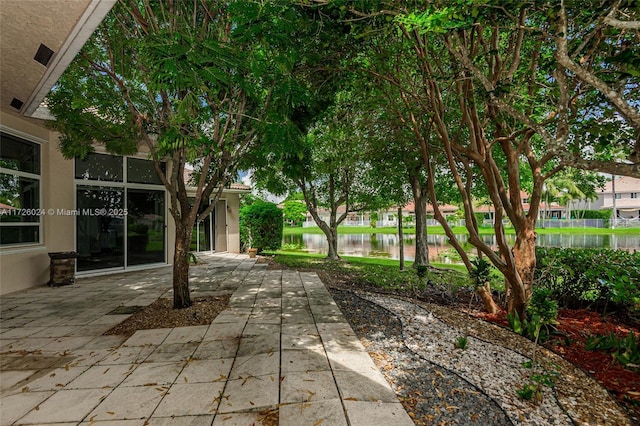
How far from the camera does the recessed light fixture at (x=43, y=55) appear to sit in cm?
377

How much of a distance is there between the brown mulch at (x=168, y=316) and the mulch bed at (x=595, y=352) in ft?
13.9

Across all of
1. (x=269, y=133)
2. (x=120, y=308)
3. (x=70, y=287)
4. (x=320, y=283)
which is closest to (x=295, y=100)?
(x=269, y=133)

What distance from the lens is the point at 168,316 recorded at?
4.38 meters

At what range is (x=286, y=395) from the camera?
2.38 meters

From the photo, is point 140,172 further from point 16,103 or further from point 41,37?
point 41,37

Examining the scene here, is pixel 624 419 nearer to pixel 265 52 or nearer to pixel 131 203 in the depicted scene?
pixel 265 52

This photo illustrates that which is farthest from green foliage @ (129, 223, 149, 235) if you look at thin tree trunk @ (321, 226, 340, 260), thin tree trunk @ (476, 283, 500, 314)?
thin tree trunk @ (476, 283, 500, 314)

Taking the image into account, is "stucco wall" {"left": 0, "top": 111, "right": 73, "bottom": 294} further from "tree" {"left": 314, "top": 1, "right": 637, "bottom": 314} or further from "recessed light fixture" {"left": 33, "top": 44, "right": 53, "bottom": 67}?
"tree" {"left": 314, "top": 1, "right": 637, "bottom": 314}

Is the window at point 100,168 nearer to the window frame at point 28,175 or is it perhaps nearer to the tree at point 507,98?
the window frame at point 28,175

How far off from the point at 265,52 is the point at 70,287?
6.82 m

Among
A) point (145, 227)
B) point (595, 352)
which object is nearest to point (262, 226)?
point (145, 227)

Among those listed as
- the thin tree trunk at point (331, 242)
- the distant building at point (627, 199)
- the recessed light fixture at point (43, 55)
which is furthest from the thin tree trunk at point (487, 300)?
the distant building at point (627, 199)

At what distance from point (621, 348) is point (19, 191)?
10.3m

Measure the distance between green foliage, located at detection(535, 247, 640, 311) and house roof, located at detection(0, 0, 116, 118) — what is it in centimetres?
653
